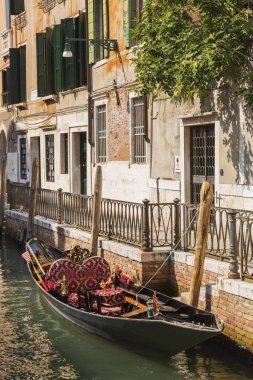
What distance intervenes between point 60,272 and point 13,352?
1794 mm

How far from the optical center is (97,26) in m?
16.9

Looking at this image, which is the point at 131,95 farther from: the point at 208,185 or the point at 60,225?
the point at 208,185

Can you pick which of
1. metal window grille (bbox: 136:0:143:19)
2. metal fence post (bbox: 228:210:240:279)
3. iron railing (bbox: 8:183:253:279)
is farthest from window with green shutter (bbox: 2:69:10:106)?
metal fence post (bbox: 228:210:240:279)

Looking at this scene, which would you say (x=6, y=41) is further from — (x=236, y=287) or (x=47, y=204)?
(x=236, y=287)

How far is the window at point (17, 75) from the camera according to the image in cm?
2377

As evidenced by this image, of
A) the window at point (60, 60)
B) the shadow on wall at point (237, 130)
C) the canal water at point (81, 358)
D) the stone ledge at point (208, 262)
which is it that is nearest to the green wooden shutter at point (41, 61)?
the window at point (60, 60)

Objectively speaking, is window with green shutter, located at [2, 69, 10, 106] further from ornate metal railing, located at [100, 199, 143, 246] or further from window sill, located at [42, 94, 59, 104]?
ornate metal railing, located at [100, 199, 143, 246]

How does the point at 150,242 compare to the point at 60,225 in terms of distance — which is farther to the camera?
the point at 60,225

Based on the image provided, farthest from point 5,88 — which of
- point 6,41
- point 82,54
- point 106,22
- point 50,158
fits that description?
point 106,22

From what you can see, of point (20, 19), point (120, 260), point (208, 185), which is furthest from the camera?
point (20, 19)

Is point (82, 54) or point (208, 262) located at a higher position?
point (82, 54)

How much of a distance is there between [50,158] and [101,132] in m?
4.60

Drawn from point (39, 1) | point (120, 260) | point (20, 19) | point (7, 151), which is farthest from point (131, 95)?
point (7, 151)

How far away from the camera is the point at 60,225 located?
15.8 metres
